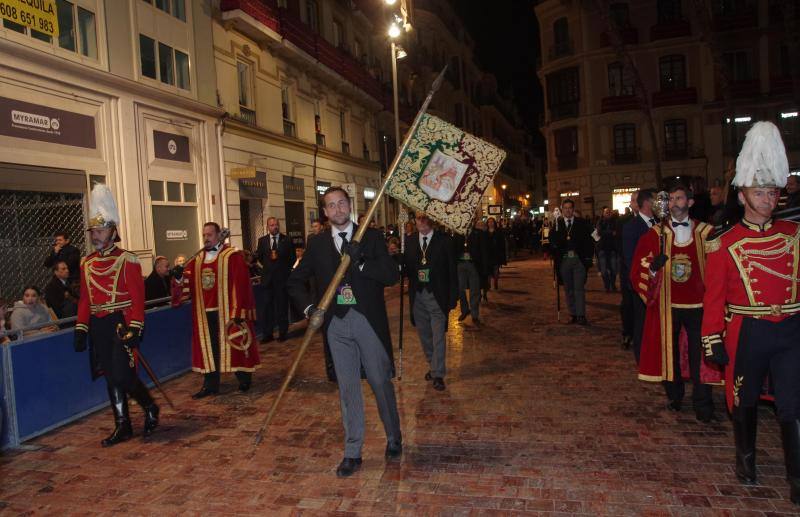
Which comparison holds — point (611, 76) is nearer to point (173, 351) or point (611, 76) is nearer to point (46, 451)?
point (173, 351)

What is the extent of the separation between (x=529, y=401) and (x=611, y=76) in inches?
1342

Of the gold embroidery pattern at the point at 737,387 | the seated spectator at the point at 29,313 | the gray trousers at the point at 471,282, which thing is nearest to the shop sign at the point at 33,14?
the seated spectator at the point at 29,313

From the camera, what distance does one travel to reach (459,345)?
9.12m

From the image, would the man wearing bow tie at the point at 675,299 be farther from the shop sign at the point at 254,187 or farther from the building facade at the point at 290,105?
the shop sign at the point at 254,187

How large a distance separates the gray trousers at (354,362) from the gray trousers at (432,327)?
2.18 m

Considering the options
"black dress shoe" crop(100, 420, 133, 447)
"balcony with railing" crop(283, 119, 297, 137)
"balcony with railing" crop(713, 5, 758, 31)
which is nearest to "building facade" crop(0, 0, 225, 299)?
"balcony with railing" crop(283, 119, 297, 137)

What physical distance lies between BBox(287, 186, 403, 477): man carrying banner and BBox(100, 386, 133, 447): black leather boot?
2.25 meters

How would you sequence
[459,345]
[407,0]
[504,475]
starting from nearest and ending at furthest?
[504,475] → [459,345] → [407,0]

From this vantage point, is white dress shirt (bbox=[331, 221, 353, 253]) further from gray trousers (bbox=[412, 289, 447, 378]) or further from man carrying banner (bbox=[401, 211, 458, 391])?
gray trousers (bbox=[412, 289, 447, 378])

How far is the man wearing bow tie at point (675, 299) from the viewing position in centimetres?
526

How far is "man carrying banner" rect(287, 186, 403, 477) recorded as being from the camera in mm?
4531

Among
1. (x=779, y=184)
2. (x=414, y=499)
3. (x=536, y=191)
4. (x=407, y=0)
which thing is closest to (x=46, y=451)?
(x=414, y=499)

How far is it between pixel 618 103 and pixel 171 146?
28.4 m

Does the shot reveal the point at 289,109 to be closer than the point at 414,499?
No
